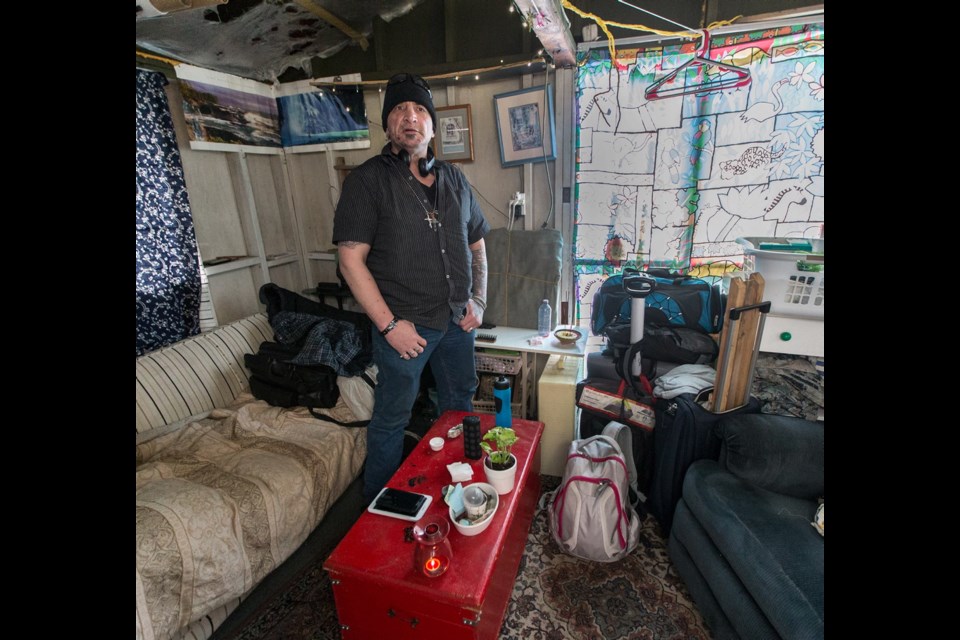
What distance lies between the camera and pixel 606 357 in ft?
6.91

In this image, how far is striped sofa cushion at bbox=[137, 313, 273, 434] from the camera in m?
1.89

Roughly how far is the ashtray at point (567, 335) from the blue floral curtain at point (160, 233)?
6.70 feet

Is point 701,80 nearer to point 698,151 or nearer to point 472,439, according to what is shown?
point 698,151

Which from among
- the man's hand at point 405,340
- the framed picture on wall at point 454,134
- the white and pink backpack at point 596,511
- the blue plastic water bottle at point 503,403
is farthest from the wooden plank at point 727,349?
the framed picture on wall at point 454,134

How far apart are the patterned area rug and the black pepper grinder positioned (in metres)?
0.53

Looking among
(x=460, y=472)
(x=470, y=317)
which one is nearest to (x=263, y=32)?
(x=470, y=317)

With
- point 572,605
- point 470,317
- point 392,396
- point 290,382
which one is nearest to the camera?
point 572,605

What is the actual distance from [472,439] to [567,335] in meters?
0.97

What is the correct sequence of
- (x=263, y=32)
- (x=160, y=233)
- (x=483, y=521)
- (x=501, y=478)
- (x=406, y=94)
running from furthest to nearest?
(x=263, y=32), (x=160, y=233), (x=406, y=94), (x=501, y=478), (x=483, y=521)

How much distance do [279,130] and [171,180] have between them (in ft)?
3.04

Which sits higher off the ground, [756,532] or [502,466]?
[502,466]

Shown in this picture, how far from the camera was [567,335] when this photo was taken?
2.22 meters

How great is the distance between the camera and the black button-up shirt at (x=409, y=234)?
152cm

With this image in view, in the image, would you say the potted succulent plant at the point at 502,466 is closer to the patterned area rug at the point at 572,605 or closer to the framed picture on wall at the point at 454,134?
the patterned area rug at the point at 572,605
